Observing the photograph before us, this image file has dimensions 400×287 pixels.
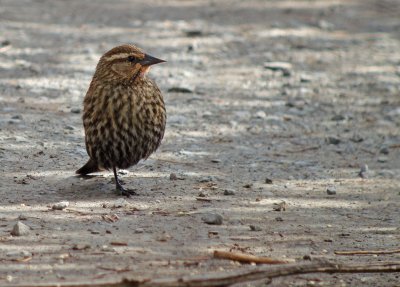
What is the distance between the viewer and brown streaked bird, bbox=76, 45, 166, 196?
7.33m

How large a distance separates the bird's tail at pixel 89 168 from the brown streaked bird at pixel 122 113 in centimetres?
5

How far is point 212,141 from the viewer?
959cm

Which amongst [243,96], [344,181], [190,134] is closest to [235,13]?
[243,96]

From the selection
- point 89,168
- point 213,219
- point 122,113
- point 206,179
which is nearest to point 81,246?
point 213,219

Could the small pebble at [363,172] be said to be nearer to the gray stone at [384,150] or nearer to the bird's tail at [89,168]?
the gray stone at [384,150]

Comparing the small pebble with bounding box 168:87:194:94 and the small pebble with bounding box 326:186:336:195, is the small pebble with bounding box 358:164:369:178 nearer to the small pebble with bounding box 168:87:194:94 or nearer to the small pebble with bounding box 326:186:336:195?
the small pebble with bounding box 326:186:336:195

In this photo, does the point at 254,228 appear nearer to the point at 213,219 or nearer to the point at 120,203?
the point at 213,219

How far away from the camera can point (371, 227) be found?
7.27 metres

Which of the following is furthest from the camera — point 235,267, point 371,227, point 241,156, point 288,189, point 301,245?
point 241,156

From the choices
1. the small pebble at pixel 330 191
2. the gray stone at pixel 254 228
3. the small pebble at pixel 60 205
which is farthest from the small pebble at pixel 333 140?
the small pebble at pixel 60 205

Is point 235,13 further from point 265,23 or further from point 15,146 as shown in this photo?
point 15,146

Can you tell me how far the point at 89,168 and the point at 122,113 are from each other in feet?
2.16

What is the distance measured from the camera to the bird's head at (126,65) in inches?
295

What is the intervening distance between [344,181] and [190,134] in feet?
6.02
